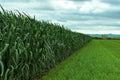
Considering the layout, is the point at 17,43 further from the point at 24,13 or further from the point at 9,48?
the point at 24,13

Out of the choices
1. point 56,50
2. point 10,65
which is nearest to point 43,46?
point 10,65

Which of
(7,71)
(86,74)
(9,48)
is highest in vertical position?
(9,48)

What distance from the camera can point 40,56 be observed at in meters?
8.60

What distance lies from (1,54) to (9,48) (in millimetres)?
443

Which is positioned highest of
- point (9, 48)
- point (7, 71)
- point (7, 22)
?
point (7, 22)

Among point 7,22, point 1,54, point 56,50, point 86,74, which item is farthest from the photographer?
point 56,50

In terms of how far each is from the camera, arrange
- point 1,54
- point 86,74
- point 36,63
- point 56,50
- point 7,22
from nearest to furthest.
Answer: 1. point 1,54
2. point 7,22
3. point 36,63
4. point 86,74
5. point 56,50

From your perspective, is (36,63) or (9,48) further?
(36,63)

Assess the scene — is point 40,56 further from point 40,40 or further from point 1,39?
point 1,39

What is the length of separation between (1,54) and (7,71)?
1.22 feet

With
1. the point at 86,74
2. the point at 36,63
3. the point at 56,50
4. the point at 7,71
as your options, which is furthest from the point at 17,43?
the point at 56,50

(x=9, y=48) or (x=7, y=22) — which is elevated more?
(x=7, y=22)

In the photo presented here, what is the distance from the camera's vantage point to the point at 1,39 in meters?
6.14

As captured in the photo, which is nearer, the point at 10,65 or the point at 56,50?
the point at 10,65
